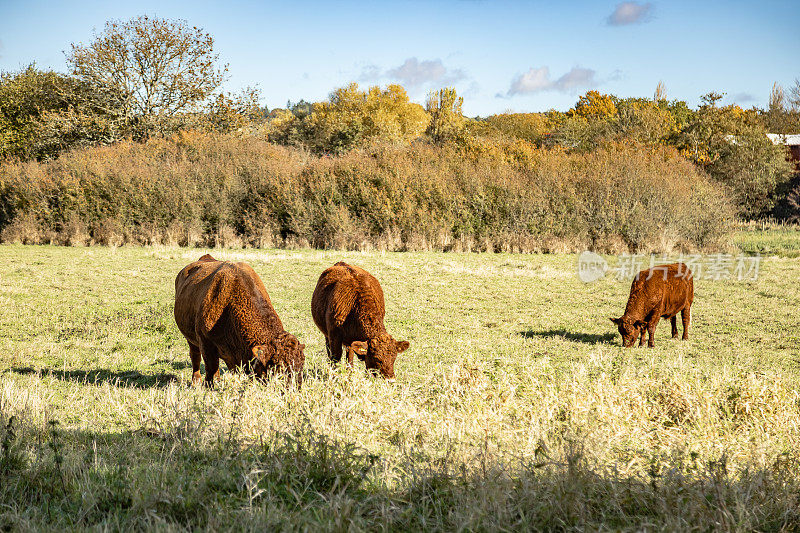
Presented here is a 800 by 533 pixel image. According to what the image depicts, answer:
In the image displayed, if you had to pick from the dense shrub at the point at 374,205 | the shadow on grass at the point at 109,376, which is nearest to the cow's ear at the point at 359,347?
the shadow on grass at the point at 109,376

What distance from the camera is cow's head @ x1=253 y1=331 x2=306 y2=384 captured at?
18.7 feet

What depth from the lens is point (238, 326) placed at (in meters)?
6.16

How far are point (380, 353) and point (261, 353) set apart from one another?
4.50 feet

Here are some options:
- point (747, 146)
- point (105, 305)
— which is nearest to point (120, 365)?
point (105, 305)

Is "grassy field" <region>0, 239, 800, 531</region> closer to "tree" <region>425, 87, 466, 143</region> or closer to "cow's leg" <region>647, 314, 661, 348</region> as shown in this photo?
"cow's leg" <region>647, 314, 661, 348</region>

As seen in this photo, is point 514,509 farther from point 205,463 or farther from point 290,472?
point 205,463

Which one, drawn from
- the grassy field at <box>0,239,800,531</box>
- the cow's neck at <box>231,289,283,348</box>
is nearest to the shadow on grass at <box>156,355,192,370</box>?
the grassy field at <box>0,239,800,531</box>

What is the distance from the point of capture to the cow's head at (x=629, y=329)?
988 centimetres

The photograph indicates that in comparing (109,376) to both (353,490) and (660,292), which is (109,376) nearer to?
(353,490)

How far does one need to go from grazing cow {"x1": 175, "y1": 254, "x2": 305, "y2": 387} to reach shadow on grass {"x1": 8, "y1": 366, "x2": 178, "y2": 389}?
764 mm

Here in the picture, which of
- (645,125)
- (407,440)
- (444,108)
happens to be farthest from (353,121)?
(407,440)

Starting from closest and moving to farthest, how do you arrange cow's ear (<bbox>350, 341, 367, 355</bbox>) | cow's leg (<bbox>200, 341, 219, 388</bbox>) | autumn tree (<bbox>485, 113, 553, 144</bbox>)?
1. cow's ear (<bbox>350, 341, 367, 355</bbox>)
2. cow's leg (<bbox>200, 341, 219, 388</bbox>)
3. autumn tree (<bbox>485, 113, 553, 144</bbox>)

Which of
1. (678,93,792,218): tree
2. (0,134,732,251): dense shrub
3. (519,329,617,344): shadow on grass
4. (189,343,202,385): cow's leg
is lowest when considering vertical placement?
(519,329,617,344): shadow on grass

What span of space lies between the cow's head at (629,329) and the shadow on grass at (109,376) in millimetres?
6737
